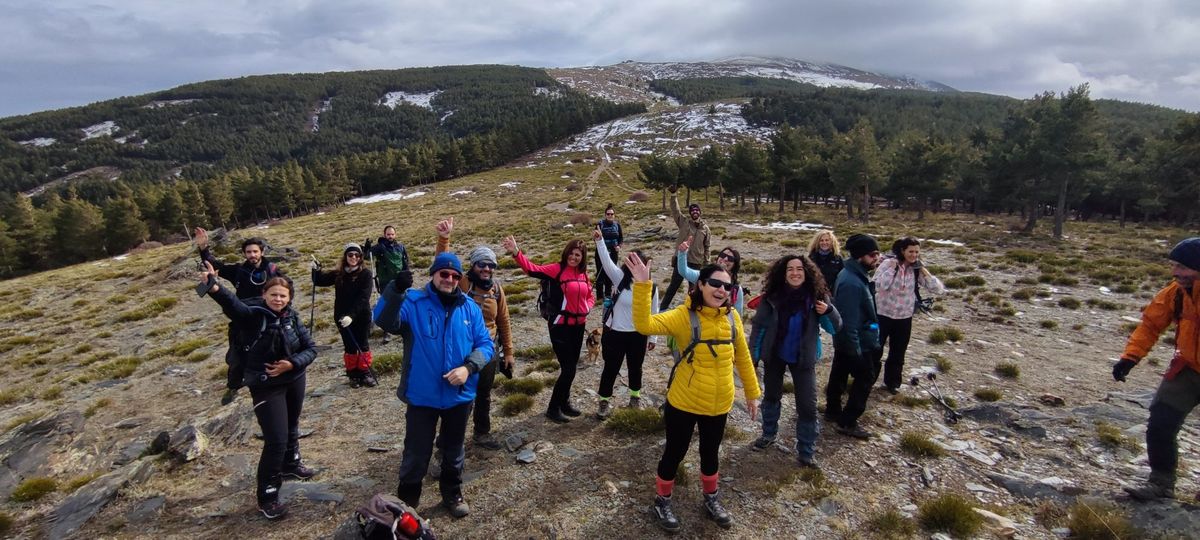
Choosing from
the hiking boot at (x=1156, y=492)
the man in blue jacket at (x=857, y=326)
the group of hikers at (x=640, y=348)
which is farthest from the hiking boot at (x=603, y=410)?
the hiking boot at (x=1156, y=492)

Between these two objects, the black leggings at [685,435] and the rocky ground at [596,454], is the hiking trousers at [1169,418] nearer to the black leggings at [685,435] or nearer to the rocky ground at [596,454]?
the rocky ground at [596,454]

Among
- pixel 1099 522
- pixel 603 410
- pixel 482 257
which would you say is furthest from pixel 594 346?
pixel 1099 522

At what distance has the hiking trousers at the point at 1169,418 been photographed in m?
4.71

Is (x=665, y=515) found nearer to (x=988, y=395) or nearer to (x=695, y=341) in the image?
(x=695, y=341)

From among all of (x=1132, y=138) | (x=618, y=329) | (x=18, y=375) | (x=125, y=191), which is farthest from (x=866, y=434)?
(x=1132, y=138)

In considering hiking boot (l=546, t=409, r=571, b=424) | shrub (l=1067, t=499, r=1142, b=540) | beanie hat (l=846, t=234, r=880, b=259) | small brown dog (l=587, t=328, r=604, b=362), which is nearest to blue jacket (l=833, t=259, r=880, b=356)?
beanie hat (l=846, t=234, r=880, b=259)

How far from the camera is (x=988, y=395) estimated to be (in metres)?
7.64

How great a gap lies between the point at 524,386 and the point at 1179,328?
795 centimetres

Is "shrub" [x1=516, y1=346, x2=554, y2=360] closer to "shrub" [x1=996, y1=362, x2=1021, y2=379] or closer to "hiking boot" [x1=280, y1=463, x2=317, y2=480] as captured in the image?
"hiking boot" [x1=280, y1=463, x2=317, y2=480]

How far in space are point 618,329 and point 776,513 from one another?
2675 mm

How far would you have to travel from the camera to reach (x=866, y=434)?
634cm

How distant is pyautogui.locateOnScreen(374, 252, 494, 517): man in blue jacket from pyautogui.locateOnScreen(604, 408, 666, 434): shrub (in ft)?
8.45

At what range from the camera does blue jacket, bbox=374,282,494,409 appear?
4.37 m

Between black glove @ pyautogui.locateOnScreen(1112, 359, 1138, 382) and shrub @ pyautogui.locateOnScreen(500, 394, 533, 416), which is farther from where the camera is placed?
shrub @ pyautogui.locateOnScreen(500, 394, 533, 416)
